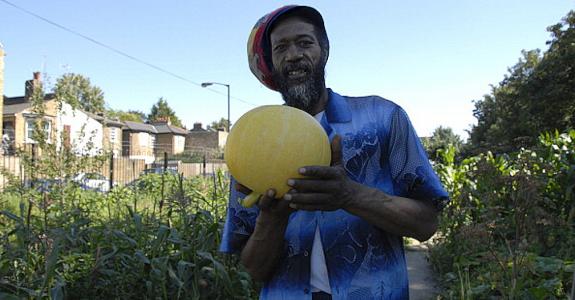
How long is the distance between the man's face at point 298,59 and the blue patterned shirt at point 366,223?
0.14 metres

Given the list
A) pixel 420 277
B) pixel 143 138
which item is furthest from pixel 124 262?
pixel 143 138

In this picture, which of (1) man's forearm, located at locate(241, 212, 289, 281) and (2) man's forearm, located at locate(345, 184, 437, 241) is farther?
(1) man's forearm, located at locate(241, 212, 289, 281)

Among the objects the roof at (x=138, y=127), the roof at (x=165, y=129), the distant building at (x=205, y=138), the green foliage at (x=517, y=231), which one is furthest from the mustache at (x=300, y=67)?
the roof at (x=165, y=129)

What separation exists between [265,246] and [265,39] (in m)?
0.66

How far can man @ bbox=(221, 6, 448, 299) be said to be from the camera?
126 centimetres

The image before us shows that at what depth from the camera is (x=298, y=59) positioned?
139cm

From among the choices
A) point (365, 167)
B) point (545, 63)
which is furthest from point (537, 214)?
point (545, 63)

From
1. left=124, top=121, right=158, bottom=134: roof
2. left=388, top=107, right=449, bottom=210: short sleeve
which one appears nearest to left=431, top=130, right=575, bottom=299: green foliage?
left=388, top=107, right=449, bottom=210: short sleeve

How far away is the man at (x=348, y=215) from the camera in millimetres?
1260

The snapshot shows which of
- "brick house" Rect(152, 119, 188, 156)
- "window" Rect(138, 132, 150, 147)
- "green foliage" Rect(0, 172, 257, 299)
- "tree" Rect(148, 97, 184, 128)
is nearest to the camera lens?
"green foliage" Rect(0, 172, 257, 299)

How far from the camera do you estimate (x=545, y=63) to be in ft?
86.0

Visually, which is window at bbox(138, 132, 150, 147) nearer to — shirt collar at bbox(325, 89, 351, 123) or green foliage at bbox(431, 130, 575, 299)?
green foliage at bbox(431, 130, 575, 299)

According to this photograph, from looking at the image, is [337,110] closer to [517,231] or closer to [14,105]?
[517,231]

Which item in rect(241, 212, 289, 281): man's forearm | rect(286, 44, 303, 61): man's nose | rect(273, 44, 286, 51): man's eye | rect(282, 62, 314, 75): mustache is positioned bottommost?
rect(241, 212, 289, 281): man's forearm
